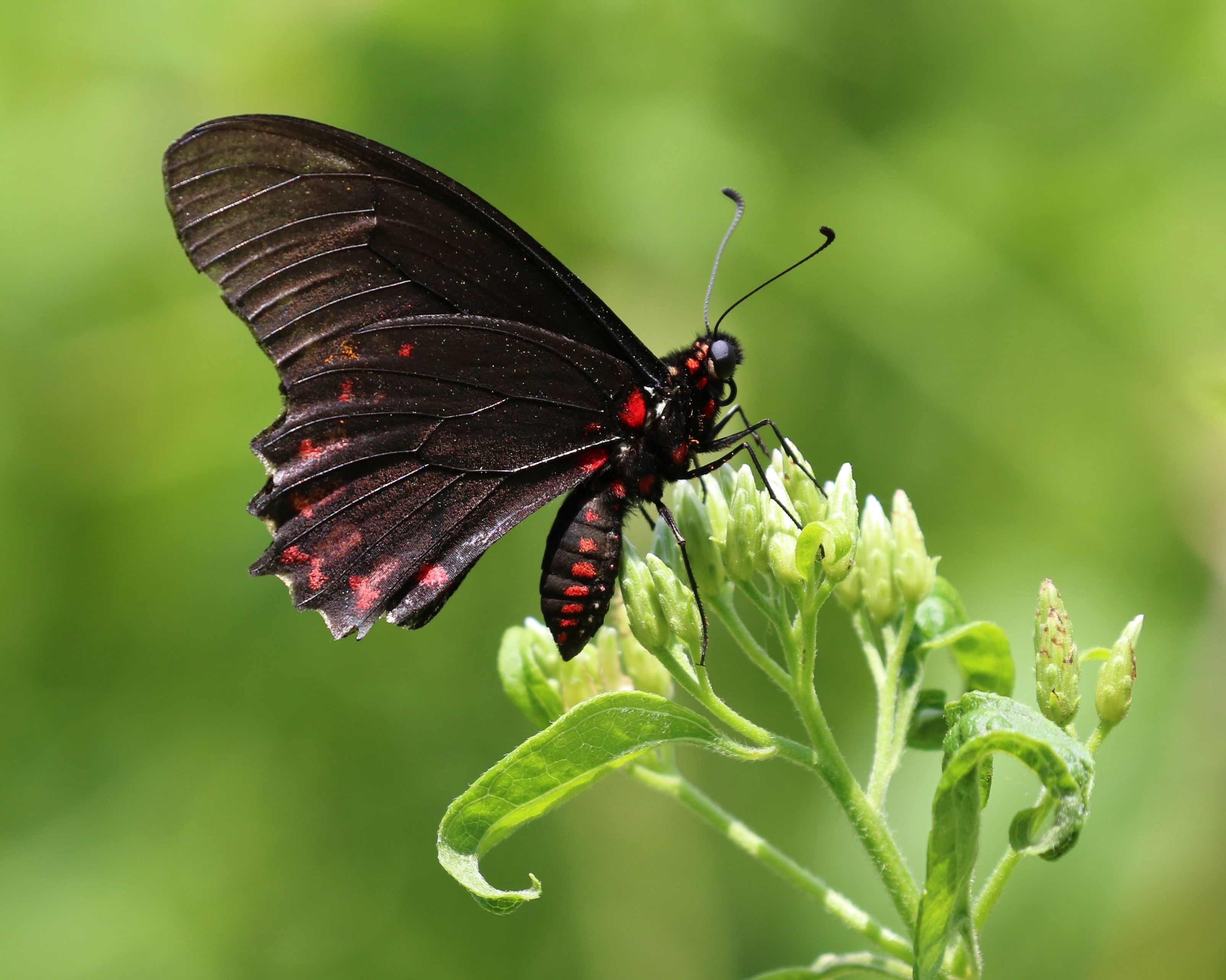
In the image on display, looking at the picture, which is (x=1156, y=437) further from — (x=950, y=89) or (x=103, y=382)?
(x=103, y=382)

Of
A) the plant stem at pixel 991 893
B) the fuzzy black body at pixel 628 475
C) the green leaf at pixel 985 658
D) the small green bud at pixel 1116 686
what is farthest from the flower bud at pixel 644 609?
the small green bud at pixel 1116 686

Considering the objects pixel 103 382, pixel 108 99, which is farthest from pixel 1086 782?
pixel 108 99

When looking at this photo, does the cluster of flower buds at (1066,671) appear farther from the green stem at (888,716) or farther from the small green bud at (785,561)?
the small green bud at (785,561)

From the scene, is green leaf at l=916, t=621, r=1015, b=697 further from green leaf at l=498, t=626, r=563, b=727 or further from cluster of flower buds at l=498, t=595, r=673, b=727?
→ green leaf at l=498, t=626, r=563, b=727

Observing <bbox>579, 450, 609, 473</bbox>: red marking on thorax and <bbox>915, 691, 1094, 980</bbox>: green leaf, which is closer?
<bbox>915, 691, 1094, 980</bbox>: green leaf

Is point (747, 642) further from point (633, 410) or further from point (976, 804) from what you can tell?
point (633, 410)

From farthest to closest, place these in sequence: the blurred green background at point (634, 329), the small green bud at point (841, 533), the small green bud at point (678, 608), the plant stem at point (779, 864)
→ the blurred green background at point (634, 329), the small green bud at point (678, 608), the small green bud at point (841, 533), the plant stem at point (779, 864)

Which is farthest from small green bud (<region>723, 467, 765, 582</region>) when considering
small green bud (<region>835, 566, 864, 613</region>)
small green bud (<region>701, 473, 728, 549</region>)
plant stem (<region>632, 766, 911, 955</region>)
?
plant stem (<region>632, 766, 911, 955</region>)
